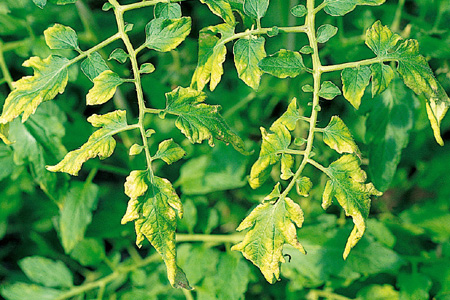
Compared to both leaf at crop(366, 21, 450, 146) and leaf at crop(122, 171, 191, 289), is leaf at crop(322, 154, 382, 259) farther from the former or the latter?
leaf at crop(122, 171, 191, 289)

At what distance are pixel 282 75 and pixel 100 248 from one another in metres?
0.93

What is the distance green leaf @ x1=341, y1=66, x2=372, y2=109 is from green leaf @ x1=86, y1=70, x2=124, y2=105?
17.2 inches

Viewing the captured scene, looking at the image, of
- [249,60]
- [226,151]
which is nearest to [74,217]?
[226,151]

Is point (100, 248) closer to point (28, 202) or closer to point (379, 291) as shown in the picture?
point (28, 202)

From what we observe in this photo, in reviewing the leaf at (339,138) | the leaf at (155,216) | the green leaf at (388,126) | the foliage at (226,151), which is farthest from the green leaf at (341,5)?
the leaf at (155,216)

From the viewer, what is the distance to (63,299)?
1484 millimetres

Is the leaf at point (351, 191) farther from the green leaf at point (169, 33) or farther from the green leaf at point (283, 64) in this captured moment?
the green leaf at point (169, 33)

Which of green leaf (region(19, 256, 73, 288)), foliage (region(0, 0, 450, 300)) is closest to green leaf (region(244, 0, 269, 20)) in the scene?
foliage (region(0, 0, 450, 300))

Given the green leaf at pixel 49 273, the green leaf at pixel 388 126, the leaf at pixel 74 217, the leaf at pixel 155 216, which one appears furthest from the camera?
the green leaf at pixel 49 273

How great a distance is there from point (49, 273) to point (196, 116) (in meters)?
0.91

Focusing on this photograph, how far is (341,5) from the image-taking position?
911 mm

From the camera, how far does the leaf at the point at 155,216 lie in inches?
33.6

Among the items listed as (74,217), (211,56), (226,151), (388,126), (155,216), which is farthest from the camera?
(226,151)

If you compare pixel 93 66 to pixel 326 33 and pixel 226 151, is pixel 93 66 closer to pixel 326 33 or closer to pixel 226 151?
pixel 326 33
